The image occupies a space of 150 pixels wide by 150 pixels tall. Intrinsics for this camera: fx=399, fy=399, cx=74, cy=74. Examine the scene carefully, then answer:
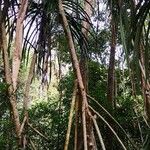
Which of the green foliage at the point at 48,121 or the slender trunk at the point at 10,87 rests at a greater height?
the slender trunk at the point at 10,87

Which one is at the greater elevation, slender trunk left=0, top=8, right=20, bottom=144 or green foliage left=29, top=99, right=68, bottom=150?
slender trunk left=0, top=8, right=20, bottom=144

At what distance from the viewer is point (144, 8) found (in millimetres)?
1529

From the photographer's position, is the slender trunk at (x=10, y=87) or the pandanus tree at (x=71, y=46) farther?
the slender trunk at (x=10, y=87)

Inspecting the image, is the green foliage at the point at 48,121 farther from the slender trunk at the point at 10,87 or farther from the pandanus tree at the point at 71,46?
the slender trunk at the point at 10,87

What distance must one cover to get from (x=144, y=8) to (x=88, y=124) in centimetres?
75

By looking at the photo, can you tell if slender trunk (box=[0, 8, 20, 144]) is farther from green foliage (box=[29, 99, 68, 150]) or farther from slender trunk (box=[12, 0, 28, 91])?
green foliage (box=[29, 99, 68, 150])

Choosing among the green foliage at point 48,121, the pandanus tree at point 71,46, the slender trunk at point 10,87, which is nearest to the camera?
the pandanus tree at point 71,46

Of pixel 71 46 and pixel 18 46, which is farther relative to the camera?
pixel 18 46

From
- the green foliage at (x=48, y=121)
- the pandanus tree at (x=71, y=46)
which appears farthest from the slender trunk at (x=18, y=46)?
the green foliage at (x=48, y=121)

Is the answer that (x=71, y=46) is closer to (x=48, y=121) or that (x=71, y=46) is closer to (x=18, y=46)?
(x=18, y=46)

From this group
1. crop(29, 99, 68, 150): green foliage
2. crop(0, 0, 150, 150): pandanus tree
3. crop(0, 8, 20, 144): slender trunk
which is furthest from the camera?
crop(29, 99, 68, 150): green foliage

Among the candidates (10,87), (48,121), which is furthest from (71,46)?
(48,121)

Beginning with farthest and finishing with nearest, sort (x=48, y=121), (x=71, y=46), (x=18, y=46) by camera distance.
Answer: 1. (x=48, y=121)
2. (x=18, y=46)
3. (x=71, y=46)

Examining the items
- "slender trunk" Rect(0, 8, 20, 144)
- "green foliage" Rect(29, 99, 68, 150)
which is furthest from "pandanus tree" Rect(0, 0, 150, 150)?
"green foliage" Rect(29, 99, 68, 150)
